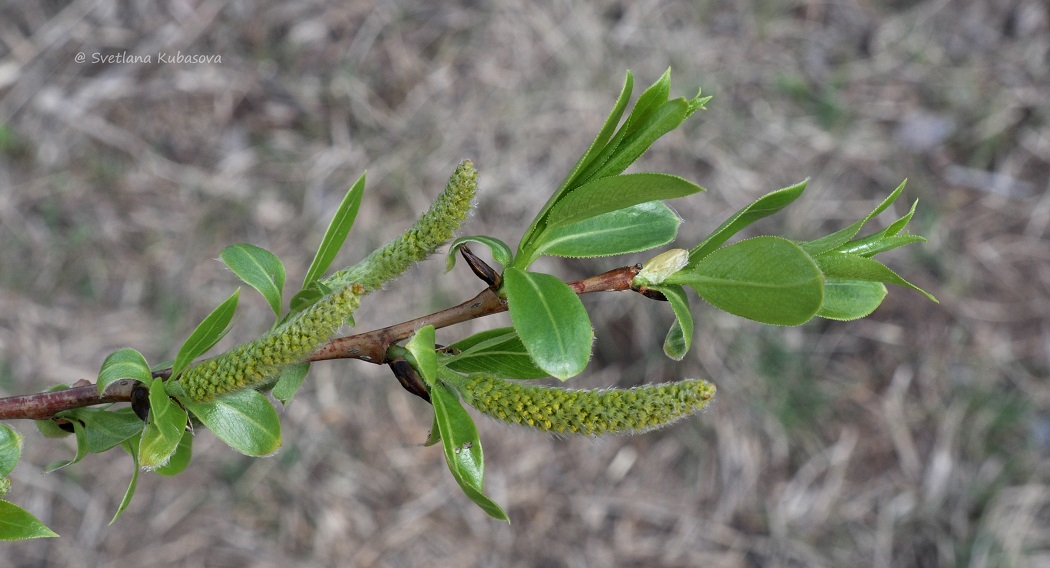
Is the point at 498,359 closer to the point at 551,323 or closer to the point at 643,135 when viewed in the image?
the point at 551,323

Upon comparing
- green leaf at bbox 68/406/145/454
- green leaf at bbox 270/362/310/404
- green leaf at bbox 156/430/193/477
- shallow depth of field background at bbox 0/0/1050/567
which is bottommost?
shallow depth of field background at bbox 0/0/1050/567

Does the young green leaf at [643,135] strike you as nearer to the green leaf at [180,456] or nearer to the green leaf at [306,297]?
the green leaf at [306,297]

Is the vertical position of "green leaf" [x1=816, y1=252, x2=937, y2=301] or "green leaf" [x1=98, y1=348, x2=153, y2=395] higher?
"green leaf" [x1=98, y1=348, x2=153, y2=395]

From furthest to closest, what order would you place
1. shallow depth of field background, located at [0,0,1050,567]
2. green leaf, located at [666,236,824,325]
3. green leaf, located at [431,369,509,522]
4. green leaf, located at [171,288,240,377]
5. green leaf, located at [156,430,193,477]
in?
shallow depth of field background, located at [0,0,1050,567] → green leaf, located at [156,430,193,477] → green leaf, located at [171,288,240,377] → green leaf, located at [431,369,509,522] → green leaf, located at [666,236,824,325]

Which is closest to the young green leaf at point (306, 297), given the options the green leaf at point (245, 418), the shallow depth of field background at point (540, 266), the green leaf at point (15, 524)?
the green leaf at point (245, 418)

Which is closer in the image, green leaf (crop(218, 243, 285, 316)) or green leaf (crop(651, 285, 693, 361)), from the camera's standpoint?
green leaf (crop(651, 285, 693, 361))

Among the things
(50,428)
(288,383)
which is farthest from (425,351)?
(50,428)

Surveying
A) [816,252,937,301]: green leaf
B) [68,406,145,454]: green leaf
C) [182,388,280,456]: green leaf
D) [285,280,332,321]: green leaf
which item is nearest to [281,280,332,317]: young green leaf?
[285,280,332,321]: green leaf

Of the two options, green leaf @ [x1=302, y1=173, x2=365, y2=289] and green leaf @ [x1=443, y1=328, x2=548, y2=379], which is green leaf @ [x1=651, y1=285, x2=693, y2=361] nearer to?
green leaf @ [x1=443, y1=328, x2=548, y2=379]
